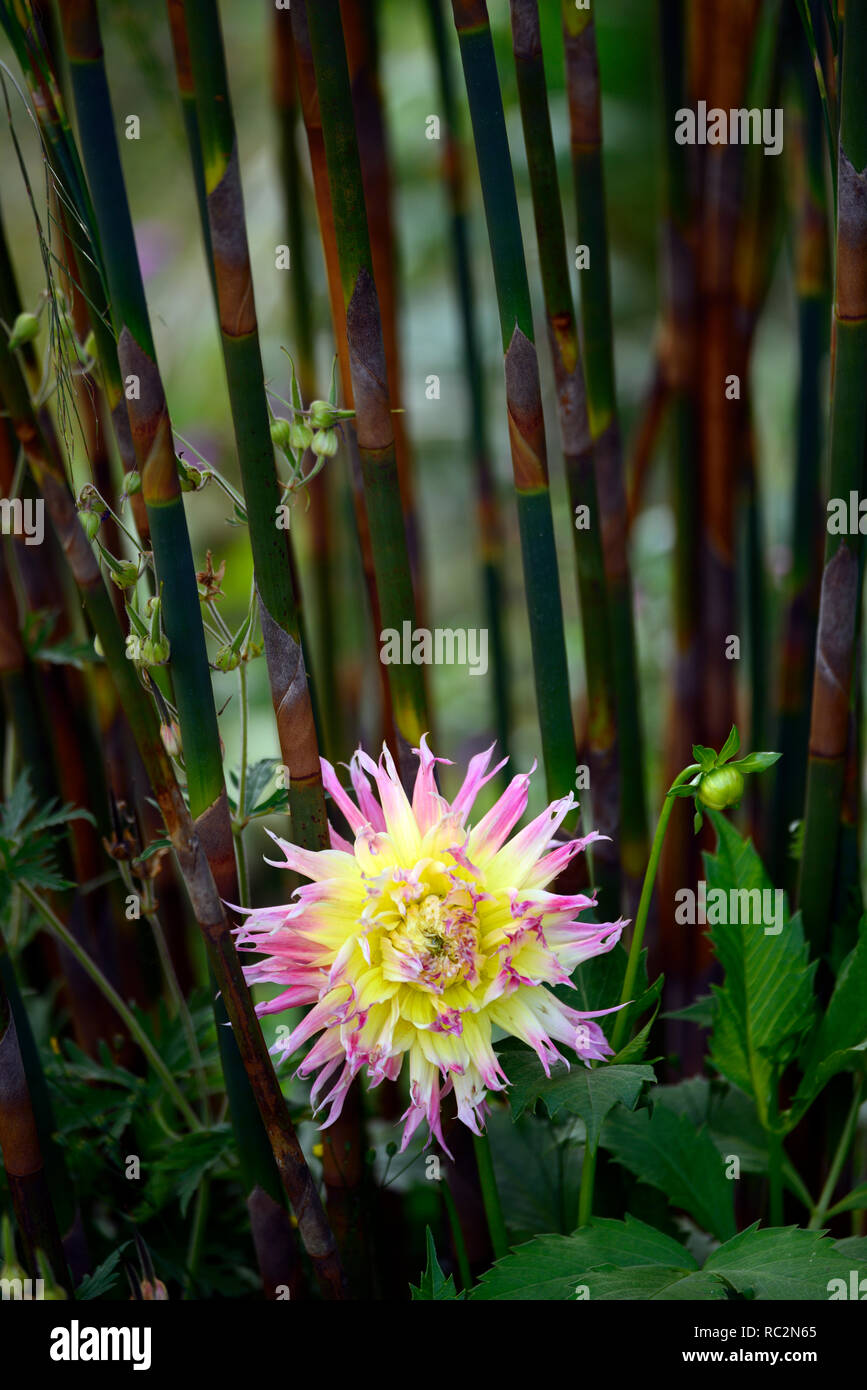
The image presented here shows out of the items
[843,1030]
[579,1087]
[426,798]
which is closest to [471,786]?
[426,798]

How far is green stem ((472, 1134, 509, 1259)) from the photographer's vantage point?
486 millimetres

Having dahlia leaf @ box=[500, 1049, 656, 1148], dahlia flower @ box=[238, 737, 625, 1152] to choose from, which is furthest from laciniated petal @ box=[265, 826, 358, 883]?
dahlia leaf @ box=[500, 1049, 656, 1148]

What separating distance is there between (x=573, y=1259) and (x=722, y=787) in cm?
21

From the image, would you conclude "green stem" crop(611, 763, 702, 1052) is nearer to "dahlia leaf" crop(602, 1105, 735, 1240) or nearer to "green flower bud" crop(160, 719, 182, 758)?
"dahlia leaf" crop(602, 1105, 735, 1240)

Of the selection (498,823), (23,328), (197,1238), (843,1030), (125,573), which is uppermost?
(23,328)

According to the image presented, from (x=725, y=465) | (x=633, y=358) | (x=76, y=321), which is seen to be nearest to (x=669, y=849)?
(x=725, y=465)

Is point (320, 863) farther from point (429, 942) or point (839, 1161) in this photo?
point (839, 1161)

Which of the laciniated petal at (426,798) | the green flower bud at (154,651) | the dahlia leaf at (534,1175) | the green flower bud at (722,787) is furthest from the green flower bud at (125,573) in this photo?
the dahlia leaf at (534,1175)

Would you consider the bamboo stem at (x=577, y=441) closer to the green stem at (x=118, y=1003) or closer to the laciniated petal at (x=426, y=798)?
the laciniated petal at (x=426, y=798)

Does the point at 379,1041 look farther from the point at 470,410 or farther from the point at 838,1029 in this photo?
the point at 470,410

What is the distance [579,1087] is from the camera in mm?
437

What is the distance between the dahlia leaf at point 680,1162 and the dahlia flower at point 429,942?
14 cm

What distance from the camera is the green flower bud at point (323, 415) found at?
1.50 ft

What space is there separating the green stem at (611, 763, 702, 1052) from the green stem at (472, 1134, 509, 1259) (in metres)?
0.07
